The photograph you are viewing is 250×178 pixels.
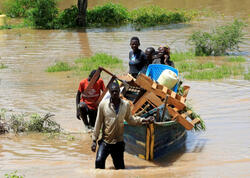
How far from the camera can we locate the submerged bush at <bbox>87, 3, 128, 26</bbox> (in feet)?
82.4

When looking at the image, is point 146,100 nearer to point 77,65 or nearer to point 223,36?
point 77,65

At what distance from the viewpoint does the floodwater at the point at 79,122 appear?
260 inches

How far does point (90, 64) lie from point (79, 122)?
17.8 feet

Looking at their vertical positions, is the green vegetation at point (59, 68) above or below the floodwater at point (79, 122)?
above

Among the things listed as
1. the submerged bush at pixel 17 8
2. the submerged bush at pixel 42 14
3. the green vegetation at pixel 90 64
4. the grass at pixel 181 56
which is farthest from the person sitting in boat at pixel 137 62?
the submerged bush at pixel 17 8

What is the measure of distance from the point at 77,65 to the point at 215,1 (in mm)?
18459

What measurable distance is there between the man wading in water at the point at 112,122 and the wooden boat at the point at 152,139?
2.10 feet

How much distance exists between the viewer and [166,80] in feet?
25.3

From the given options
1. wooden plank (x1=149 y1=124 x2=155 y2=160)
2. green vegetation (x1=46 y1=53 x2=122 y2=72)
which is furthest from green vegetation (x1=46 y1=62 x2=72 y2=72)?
wooden plank (x1=149 y1=124 x2=155 y2=160)

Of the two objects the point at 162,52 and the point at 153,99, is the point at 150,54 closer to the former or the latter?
the point at 162,52

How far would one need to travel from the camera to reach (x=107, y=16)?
82.8 feet

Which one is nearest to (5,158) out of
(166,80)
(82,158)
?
(82,158)

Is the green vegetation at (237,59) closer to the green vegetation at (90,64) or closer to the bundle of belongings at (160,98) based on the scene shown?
the green vegetation at (90,64)

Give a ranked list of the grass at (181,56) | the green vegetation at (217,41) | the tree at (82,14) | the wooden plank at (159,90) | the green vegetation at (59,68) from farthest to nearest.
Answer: the tree at (82,14), the green vegetation at (217,41), the grass at (181,56), the green vegetation at (59,68), the wooden plank at (159,90)
